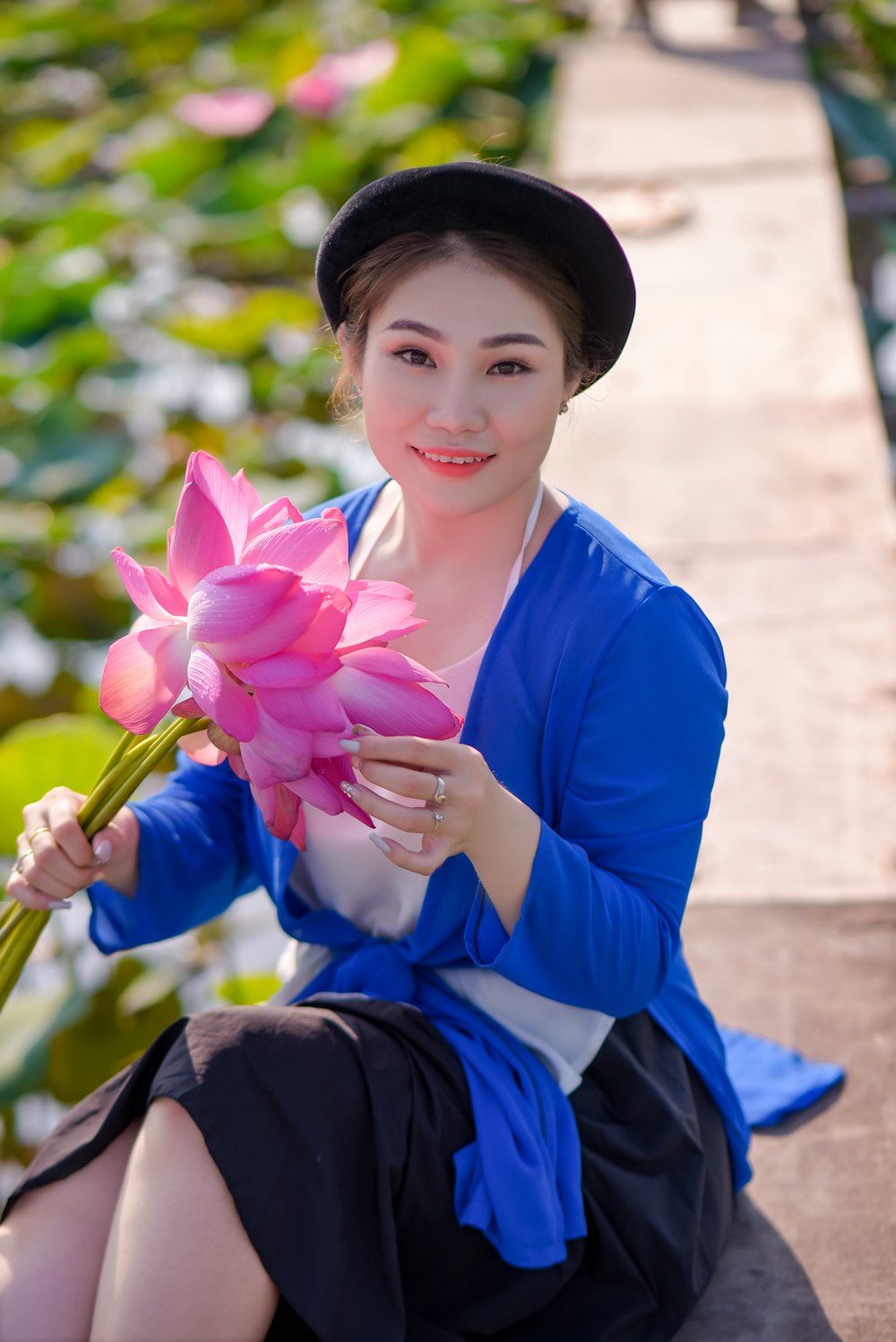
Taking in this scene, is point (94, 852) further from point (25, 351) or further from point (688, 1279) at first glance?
point (25, 351)

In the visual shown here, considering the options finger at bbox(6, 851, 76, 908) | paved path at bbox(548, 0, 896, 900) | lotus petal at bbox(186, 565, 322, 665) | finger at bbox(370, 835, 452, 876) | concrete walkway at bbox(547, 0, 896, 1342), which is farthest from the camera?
paved path at bbox(548, 0, 896, 900)

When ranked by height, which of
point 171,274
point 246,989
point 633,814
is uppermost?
point 633,814

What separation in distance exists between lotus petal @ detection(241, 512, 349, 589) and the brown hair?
322mm

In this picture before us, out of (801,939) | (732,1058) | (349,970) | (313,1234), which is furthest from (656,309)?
(313,1234)

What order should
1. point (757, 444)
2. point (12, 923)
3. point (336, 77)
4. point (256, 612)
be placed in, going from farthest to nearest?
point (336, 77)
point (757, 444)
point (12, 923)
point (256, 612)

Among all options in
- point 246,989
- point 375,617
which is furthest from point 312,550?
point 246,989

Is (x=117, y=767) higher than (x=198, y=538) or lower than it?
lower

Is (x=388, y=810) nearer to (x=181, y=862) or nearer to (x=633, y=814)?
(x=633, y=814)

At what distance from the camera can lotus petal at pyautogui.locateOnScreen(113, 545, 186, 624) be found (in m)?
0.94

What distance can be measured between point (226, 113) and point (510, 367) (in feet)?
12.5

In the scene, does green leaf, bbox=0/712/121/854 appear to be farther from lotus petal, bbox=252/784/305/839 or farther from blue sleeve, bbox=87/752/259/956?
lotus petal, bbox=252/784/305/839

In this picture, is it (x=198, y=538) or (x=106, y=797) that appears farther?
(x=106, y=797)

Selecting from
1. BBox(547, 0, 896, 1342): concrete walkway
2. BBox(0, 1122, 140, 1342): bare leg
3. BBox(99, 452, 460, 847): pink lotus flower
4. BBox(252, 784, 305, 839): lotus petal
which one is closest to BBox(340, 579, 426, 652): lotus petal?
BBox(99, 452, 460, 847): pink lotus flower

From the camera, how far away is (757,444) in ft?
9.46
